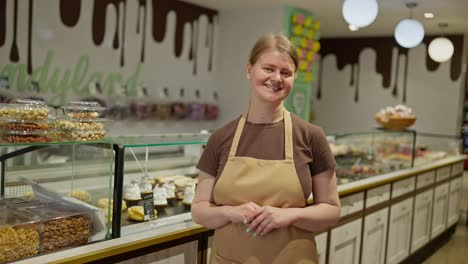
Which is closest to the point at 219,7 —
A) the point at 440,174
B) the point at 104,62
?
the point at 104,62

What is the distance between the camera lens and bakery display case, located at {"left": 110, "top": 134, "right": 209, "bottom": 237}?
213cm

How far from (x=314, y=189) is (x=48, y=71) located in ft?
13.4

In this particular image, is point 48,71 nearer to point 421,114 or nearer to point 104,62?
point 104,62

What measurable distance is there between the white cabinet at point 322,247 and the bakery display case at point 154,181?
3.01ft

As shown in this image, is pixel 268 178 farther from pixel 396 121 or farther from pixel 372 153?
pixel 396 121

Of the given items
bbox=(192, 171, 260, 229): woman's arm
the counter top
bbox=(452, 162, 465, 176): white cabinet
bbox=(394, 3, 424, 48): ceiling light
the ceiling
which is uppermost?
the ceiling

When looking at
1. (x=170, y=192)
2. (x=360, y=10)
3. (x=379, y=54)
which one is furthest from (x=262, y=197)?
(x=379, y=54)

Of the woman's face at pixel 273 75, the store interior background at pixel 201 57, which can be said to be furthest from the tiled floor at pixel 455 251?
the woman's face at pixel 273 75

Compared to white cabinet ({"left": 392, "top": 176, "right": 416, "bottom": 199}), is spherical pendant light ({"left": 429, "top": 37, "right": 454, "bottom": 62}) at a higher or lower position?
higher

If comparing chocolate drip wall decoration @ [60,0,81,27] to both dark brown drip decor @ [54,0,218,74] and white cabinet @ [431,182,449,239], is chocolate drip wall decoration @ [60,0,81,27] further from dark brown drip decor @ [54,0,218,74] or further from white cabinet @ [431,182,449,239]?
white cabinet @ [431,182,449,239]

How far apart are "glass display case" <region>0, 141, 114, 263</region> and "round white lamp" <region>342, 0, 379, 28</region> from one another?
9.11 ft

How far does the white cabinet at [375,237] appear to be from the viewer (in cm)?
377

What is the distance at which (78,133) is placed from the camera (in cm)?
193

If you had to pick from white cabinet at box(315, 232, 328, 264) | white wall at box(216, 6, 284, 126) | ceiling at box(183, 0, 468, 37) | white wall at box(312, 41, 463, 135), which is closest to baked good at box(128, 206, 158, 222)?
white cabinet at box(315, 232, 328, 264)
